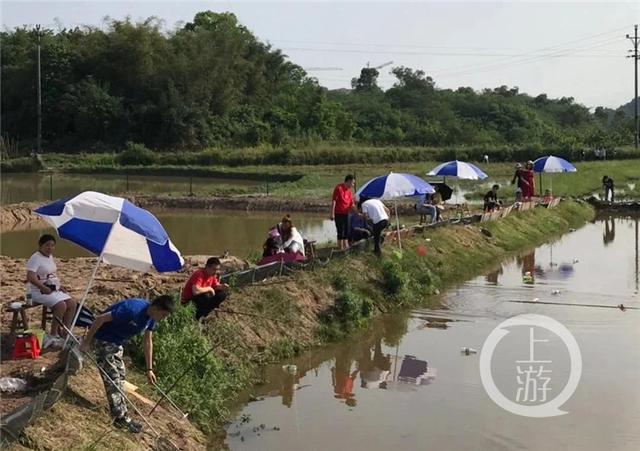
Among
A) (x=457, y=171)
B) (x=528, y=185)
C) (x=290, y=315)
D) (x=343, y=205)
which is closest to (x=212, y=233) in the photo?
(x=457, y=171)

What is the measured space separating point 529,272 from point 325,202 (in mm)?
12527

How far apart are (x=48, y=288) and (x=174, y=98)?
49.8 metres

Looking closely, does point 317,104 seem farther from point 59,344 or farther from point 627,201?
point 59,344

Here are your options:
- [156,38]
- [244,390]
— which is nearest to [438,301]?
[244,390]

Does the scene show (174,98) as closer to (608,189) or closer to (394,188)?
(608,189)

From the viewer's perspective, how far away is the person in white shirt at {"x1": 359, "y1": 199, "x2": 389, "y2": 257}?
15.6 m

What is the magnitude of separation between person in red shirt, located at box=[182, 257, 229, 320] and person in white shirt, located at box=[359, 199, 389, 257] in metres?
5.63

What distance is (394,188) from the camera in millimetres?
16094

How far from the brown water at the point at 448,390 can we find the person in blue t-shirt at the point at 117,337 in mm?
1483

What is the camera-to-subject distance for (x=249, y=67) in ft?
212

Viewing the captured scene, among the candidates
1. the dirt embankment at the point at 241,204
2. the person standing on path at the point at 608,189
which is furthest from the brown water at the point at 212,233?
the person standing on path at the point at 608,189

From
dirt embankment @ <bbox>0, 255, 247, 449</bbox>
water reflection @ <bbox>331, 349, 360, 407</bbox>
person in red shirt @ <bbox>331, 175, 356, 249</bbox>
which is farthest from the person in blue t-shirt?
person in red shirt @ <bbox>331, 175, 356, 249</bbox>

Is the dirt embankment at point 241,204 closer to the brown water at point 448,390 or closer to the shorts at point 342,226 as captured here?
the shorts at point 342,226

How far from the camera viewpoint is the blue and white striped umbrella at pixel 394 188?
16.0 m
